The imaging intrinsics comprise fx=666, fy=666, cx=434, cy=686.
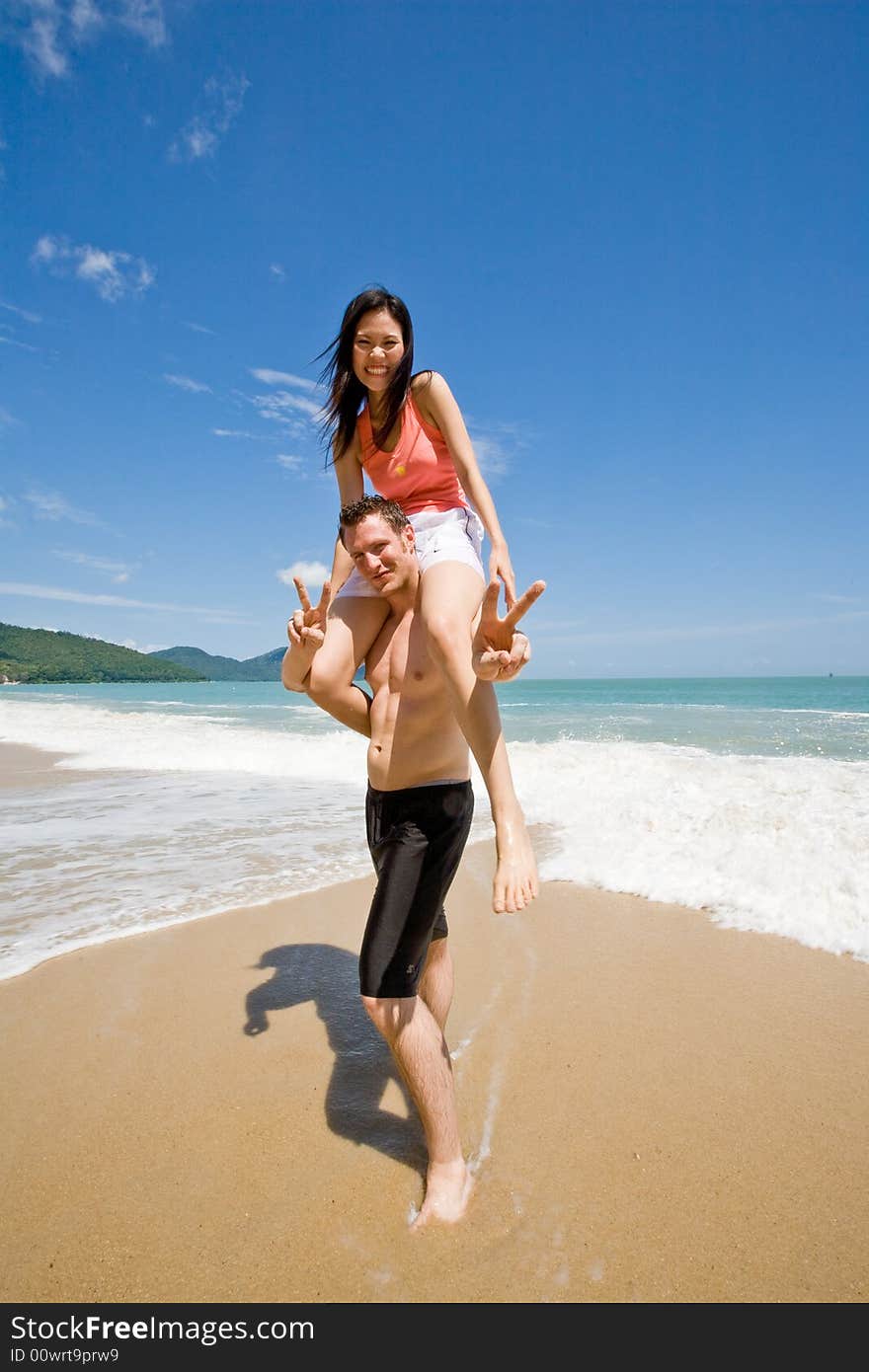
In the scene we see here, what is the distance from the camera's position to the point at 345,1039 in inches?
130

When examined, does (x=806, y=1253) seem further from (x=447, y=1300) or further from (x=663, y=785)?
(x=663, y=785)

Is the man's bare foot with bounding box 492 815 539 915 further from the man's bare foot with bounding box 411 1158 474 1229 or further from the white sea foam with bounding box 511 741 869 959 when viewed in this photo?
the white sea foam with bounding box 511 741 869 959

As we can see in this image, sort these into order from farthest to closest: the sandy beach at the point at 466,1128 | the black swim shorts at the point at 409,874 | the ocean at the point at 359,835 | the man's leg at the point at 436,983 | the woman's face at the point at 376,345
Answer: the ocean at the point at 359,835
the woman's face at the point at 376,345
the man's leg at the point at 436,983
the black swim shorts at the point at 409,874
the sandy beach at the point at 466,1128

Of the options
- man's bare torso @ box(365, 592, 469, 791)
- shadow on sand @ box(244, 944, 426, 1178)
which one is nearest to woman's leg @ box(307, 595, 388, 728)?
man's bare torso @ box(365, 592, 469, 791)

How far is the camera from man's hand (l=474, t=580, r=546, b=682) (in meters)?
2.18

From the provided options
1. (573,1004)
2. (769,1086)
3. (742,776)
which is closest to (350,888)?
(573,1004)

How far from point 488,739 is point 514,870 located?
1.47 feet

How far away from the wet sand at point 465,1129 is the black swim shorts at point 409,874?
0.75m

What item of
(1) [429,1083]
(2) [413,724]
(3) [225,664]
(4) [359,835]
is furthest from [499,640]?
(3) [225,664]

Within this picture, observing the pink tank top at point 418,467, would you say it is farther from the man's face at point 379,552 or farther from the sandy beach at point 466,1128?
the sandy beach at point 466,1128

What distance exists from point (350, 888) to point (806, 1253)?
3823 millimetres

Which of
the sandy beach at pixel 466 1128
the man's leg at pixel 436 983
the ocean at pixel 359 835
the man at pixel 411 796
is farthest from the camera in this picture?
the ocean at pixel 359 835

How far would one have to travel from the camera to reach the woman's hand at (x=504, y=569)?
8.87 feet

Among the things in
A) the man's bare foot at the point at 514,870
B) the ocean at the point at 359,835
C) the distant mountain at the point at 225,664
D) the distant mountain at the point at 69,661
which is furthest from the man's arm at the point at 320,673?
the distant mountain at the point at 225,664
